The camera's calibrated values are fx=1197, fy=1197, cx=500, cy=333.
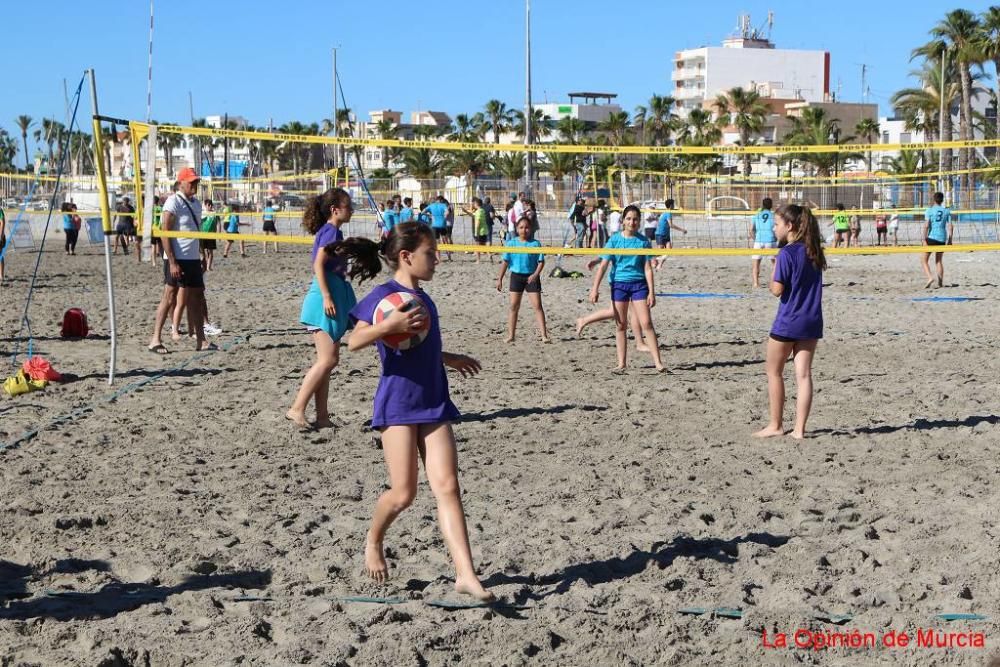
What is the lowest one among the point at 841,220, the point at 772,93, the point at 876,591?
the point at 876,591

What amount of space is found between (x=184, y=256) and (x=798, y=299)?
557 centimetres

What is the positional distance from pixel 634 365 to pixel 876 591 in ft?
19.5

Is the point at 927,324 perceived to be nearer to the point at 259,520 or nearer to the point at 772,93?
the point at 259,520

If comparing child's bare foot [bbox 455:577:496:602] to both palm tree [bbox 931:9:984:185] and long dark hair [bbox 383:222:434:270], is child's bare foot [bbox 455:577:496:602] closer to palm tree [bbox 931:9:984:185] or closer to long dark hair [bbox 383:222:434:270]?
long dark hair [bbox 383:222:434:270]

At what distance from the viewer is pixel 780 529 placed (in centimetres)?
538

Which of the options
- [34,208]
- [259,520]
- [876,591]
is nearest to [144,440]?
[259,520]

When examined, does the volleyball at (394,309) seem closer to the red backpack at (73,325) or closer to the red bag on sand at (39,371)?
the red bag on sand at (39,371)

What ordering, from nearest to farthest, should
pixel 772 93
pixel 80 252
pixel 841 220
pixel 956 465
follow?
pixel 956 465, pixel 841 220, pixel 80 252, pixel 772 93

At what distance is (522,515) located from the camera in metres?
5.63

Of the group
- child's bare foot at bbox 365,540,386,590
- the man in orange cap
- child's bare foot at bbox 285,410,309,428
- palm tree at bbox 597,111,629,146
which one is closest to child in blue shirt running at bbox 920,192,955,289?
the man in orange cap

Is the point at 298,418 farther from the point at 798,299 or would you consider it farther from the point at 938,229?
the point at 938,229

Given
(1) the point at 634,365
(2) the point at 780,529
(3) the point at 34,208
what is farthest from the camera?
(3) the point at 34,208

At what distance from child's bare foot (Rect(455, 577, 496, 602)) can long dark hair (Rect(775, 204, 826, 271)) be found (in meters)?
3.48

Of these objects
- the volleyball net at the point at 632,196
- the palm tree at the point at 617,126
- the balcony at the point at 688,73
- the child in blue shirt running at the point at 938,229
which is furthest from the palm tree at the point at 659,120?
the child in blue shirt running at the point at 938,229
